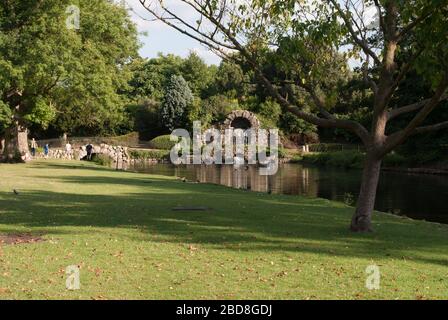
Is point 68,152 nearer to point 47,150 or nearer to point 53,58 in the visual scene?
point 47,150

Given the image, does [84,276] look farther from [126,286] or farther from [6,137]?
[6,137]

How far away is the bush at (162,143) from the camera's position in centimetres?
6731

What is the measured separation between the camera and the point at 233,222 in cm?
1457

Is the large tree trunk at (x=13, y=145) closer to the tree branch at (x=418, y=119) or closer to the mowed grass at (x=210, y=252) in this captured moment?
the mowed grass at (x=210, y=252)

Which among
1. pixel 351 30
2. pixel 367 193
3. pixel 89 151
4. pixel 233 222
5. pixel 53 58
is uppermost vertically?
pixel 53 58

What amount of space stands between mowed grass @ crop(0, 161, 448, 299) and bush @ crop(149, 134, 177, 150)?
48.5 meters

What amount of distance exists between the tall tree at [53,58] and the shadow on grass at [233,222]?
548 inches

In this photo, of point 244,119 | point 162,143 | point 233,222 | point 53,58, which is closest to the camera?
point 233,222

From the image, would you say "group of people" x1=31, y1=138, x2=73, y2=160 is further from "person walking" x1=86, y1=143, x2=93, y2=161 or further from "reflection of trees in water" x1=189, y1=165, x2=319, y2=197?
"reflection of trees in water" x1=189, y1=165, x2=319, y2=197

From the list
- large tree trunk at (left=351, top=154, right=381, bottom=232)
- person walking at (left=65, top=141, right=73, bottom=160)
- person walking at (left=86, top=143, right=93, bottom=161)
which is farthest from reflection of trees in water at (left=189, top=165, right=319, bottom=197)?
person walking at (left=65, top=141, right=73, bottom=160)

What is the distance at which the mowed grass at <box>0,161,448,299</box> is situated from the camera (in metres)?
8.05

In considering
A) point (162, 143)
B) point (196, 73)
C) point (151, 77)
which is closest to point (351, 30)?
point (162, 143)

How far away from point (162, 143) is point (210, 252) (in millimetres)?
58194

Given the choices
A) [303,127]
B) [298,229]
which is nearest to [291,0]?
[298,229]
